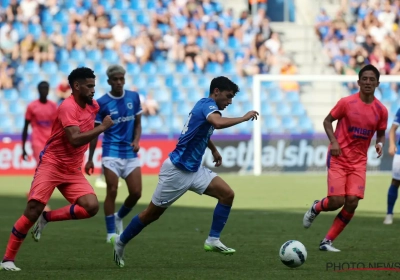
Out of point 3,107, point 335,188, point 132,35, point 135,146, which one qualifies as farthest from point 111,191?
point 132,35

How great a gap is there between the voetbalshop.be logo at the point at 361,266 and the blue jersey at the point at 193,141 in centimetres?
176

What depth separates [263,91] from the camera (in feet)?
89.5

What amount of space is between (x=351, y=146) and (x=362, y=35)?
69.1ft

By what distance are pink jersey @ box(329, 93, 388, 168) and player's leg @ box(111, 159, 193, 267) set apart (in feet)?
7.44

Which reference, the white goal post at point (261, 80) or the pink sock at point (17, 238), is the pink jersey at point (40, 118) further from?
the white goal post at point (261, 80)

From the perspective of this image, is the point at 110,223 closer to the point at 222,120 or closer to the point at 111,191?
the point at 111,191

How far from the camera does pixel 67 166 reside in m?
8.98

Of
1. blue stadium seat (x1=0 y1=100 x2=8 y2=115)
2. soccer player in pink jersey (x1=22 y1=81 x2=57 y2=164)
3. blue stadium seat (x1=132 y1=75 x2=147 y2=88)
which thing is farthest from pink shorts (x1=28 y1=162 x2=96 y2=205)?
blue stadium seat (x1=132 y1=75 x2=147 y2=88)

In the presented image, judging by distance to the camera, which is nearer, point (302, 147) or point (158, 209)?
point (158, 209)

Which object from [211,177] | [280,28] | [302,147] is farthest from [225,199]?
[280,28]

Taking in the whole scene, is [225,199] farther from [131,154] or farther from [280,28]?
[280,28]

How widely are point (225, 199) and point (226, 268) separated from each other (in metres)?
0.90

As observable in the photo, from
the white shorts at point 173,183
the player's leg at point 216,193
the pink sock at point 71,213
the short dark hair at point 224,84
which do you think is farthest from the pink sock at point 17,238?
the short dark hair at point 224,84

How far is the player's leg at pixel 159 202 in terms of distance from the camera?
9023 mm
